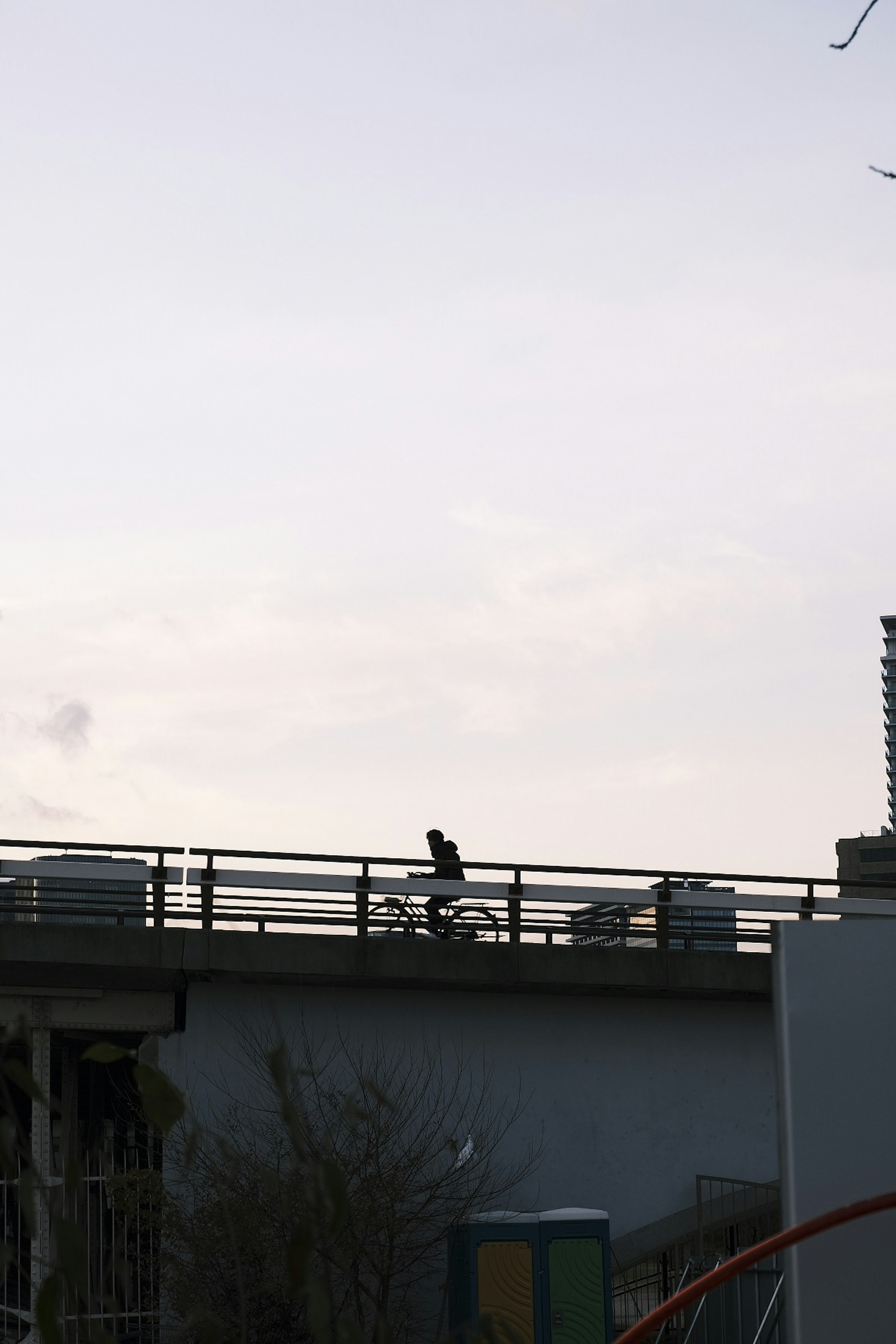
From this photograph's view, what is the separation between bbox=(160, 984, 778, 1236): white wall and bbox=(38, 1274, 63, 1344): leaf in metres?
15.8

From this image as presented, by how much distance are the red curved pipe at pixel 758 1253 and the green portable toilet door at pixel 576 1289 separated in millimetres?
12976

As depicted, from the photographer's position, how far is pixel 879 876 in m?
137

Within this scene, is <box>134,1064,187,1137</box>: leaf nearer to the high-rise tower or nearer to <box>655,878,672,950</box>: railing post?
<box>655,878,672,950</box>: railing post

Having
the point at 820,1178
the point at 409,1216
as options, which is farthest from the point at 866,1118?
the point at 409,1216

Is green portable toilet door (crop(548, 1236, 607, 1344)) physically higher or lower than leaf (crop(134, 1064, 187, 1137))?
lower

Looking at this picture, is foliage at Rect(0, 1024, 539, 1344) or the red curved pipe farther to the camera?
foliage at Rect(0, 1024, 539, 1344)

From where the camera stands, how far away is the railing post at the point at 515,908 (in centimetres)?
1903

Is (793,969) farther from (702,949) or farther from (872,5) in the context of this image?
(702,949)

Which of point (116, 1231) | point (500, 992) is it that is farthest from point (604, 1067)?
point (116, 1231)

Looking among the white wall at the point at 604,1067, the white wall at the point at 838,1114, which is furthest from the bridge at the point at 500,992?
the white wall at the point at 838,1114

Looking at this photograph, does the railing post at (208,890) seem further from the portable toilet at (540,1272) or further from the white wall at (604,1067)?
the portable toilet at (540,1272)

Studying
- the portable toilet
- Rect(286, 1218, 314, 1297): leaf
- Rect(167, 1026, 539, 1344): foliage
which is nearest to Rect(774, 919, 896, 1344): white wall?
Rect(286, 1218, 314, 1297): leaf

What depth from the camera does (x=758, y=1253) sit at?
14.4 ft

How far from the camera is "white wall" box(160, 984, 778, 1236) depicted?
61.4 feet
